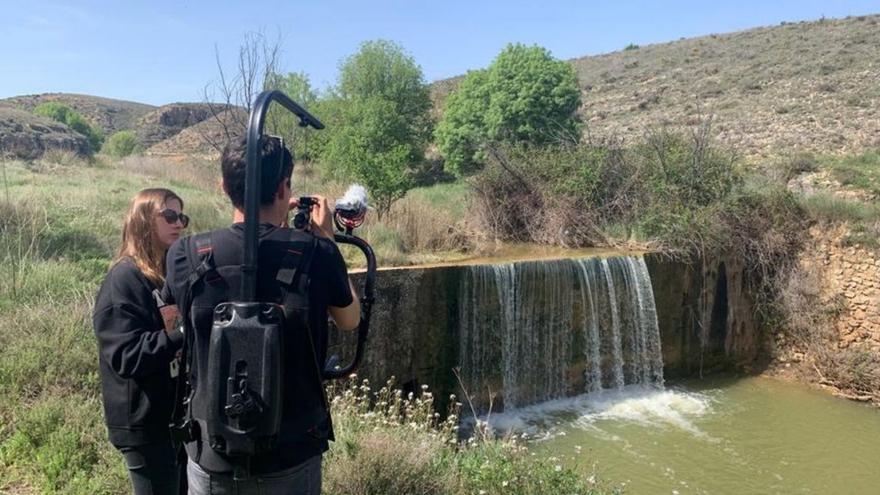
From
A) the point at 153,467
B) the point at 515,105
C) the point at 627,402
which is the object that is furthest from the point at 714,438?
the point at 515,105

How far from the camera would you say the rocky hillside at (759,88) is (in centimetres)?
1995

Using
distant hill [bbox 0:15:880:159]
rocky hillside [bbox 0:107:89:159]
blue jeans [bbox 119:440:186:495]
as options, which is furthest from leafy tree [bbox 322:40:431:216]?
blue jeans [bbox 119:440:186:495]

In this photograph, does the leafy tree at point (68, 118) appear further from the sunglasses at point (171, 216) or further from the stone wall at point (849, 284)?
the sunglasses at point (171, 216)

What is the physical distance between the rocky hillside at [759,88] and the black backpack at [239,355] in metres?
14.9

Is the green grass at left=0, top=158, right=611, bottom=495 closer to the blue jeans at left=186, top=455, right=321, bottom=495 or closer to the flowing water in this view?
the blue jeans at left=186, top=455, right=321, bottom=495

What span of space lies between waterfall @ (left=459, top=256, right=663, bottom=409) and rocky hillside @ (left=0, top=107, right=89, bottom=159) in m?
16.4

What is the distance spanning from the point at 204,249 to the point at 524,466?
280 cm

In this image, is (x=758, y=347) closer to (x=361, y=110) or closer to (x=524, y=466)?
(x=524, y=466)

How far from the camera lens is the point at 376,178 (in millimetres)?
11984


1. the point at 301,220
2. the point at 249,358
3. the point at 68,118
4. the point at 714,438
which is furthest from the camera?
the point at 68,118

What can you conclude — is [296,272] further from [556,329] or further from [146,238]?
[556,329]

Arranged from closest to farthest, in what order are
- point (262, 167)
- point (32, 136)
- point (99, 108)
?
point (262, 167) < point (32, 136) < point (99, 108)

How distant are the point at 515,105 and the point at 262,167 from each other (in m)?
18.6

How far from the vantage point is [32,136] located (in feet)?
71.4
